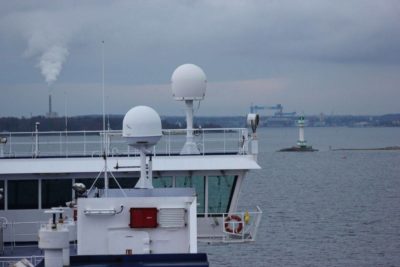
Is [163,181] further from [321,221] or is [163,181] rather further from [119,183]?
[321,221]

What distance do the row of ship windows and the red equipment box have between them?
7.50 meters

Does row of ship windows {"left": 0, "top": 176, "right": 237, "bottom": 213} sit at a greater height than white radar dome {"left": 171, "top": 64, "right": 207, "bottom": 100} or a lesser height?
lesser

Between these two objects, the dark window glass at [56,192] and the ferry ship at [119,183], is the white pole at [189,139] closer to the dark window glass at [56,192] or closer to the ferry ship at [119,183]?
the ferry ship at [119,183]

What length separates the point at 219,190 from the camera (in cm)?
3312

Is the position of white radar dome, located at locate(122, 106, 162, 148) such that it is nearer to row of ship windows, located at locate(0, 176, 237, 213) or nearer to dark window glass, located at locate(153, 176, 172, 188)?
dark window glass, located at locate(153, 176, 172, 188)

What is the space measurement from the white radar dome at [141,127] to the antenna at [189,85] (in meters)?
7.68

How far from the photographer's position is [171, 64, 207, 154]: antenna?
117 ft

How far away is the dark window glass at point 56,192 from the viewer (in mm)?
33094

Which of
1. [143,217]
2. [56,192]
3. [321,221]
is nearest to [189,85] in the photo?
[56,192]

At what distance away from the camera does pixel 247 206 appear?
88125 millimetres

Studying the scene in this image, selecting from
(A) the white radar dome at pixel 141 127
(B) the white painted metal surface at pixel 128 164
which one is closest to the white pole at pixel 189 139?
(B) the white painted metal surface at pixel 128 164

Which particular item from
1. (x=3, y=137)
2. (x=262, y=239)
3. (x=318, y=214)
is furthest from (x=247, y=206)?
(x=3, y=137)

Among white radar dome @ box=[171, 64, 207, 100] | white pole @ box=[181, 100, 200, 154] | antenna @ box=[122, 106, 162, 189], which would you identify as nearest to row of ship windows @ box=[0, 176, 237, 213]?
white pole @ box=[181, 100, 200, 154]

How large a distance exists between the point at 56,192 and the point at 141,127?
6998 millimetres
